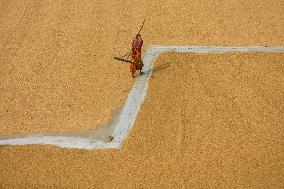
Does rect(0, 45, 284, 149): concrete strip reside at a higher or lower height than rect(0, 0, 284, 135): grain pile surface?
lower

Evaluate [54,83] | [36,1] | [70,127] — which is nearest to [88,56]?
[54,83]

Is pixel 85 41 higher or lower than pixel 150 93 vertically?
higher

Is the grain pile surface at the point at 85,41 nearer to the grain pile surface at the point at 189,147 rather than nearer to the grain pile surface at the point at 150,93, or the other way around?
the grain pile surface at the point at 150,93

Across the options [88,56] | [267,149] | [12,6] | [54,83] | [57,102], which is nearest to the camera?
[267,149]

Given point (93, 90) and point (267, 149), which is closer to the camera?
point (267, 149)

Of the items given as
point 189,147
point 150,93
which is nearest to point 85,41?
point 150,93

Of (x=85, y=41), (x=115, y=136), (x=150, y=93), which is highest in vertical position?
(x=85, y=41)

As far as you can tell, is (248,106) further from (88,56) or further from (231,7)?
(231,7)

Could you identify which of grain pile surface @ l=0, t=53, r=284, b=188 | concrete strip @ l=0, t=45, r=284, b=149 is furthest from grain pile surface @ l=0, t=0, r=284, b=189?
concrete strip @ l=0, t=45, r=284, b=149

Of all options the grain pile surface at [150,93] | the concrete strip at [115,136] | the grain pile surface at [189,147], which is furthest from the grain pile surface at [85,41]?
the grain pile surface at [189,147]

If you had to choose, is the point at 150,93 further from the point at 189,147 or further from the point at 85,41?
the point at 85,41

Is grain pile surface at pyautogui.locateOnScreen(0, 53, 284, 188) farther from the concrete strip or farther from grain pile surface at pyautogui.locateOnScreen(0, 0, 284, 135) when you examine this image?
grain pile surface at pyautogui.locateOnScreen(0, 0, 284, 135)
